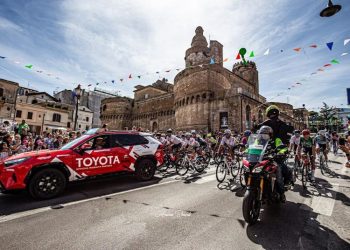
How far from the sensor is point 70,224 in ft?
10.9

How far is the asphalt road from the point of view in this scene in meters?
2.76

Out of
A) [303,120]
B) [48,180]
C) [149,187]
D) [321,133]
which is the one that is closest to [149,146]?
[149,187]

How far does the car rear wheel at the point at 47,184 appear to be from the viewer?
456cm

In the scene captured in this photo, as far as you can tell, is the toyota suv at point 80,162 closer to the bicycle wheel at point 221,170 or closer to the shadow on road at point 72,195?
the shadow on road at point 72,195

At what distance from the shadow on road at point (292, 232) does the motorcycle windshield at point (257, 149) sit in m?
1.19

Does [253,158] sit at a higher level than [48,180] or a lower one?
higher

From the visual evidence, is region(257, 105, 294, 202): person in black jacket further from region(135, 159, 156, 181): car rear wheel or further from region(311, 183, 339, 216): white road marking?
region(135, 159, 156, 181): car rear wheel

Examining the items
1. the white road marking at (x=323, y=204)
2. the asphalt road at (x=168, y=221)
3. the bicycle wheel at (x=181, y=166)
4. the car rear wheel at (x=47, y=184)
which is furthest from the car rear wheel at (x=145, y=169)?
the white road marking at (x=323, y=204)

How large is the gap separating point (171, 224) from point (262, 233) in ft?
5.06

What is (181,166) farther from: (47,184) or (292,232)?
(292,232)

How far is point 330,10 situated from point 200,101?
2551 cm

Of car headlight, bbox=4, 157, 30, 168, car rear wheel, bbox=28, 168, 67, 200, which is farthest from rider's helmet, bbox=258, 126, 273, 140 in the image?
car headlight, bbox=4, 157, 30, 168

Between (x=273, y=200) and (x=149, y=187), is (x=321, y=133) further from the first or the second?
(x=149, y=187)

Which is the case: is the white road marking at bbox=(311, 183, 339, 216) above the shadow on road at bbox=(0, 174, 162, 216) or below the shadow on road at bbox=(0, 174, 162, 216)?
above
